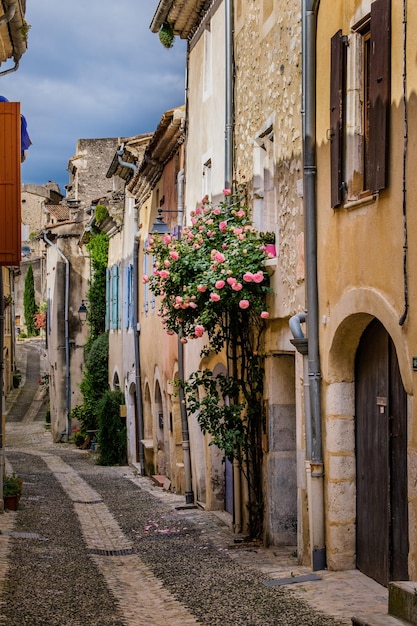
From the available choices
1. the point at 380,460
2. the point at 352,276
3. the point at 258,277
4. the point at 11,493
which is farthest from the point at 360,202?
the point at 11,493

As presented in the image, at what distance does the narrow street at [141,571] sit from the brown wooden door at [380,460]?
11.5 inches

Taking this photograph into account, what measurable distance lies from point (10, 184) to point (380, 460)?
6033 millimetres

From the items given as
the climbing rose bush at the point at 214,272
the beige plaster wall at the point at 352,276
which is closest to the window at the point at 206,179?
the climbing rose bush at the point at 214,272

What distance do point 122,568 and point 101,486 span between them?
370 inches

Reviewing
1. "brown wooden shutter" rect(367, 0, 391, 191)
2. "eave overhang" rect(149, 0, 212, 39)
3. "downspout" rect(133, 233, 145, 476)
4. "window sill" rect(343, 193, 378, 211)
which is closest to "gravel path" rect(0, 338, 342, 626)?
"downspout" rect(133, 233, 145, 476)

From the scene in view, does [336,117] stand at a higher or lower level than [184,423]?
higher

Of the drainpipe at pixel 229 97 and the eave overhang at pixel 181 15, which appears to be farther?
the eave overhang at pixel 181 15

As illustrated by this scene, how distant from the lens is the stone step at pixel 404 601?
554 cm

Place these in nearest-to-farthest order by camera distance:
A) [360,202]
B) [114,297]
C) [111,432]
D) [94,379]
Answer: [360,202] → [111,432] → [114,297] → [94,379]

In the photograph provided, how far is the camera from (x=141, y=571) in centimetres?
1070

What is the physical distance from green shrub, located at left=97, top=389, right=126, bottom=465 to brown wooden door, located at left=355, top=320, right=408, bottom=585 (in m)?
16.6

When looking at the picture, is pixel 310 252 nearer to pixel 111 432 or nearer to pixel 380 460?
pixel 380 460

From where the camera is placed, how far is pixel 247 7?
43.4 ft

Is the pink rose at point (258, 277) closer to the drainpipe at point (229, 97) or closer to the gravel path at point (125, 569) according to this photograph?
the drainpipe at point (229, 97)
